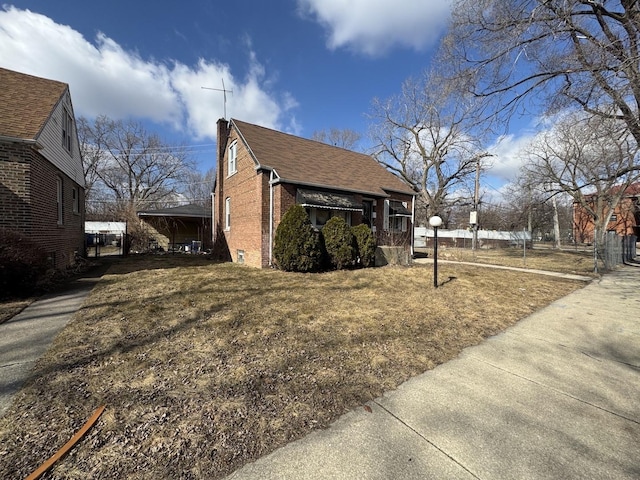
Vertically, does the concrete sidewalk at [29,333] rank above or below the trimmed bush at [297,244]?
below

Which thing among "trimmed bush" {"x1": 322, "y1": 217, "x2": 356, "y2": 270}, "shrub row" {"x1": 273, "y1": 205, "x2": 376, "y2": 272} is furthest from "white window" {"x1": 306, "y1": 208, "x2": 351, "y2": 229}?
"trimmed bush" {"x1": 322, "y1": 217, "x2": 356, "y2": 270}

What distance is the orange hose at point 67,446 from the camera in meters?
1.80

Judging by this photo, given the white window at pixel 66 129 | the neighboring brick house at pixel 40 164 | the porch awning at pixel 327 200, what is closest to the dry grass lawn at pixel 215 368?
the neighboring brick house at pixel 40 164

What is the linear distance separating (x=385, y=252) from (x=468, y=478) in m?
10.7

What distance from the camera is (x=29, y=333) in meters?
4.21

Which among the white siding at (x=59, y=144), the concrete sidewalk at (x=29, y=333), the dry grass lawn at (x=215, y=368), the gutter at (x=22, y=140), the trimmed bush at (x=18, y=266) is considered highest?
the white siding at (x=59, y=144)

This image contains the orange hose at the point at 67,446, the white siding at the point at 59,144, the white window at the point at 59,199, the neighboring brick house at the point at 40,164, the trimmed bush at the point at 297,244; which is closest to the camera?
the orange hose at the point at 67,446

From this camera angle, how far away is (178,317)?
5023 mm

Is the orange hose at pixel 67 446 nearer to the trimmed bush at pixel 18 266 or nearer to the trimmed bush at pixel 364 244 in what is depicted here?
the trimmed bush at pixel 18 266

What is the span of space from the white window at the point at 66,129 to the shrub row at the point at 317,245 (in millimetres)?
8944

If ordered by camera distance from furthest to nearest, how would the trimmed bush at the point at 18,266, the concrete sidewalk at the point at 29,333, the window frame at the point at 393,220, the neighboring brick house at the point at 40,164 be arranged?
the window frame at the point at 393,220 → the neighboring brick house at the point at 40,164 → the trimmed bush at the point at 18,266 → the concrete sidewalk at the point at 29,333

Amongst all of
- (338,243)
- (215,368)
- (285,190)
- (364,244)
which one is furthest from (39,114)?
(364,244)

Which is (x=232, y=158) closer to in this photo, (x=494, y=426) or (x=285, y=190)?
(x=285, y=190)

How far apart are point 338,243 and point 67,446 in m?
Answer: 9.10
